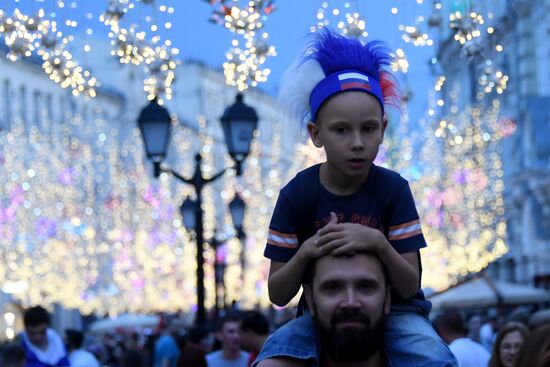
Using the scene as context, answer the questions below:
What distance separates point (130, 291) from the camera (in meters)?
88.9

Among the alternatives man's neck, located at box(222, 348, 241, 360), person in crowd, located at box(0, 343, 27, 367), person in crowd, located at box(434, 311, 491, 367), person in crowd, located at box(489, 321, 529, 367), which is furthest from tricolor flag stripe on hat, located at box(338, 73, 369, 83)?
man's neck, located at box(222, 348, 241, 360)

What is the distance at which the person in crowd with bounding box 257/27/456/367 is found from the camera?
5.08 meters

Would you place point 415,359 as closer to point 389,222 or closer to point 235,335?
point 389,222

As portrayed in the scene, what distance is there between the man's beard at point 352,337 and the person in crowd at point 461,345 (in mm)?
6984

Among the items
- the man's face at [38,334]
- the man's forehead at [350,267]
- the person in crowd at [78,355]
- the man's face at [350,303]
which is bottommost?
the person in crowd at [78,355]

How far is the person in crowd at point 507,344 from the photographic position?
33.7 ft

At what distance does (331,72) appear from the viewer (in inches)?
208

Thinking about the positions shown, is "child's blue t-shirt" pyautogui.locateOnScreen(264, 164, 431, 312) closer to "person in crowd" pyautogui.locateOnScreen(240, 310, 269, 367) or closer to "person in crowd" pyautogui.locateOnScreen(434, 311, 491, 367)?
"person in crowd" pyautogui.locateOnScreen(434, 311, 491, 367)

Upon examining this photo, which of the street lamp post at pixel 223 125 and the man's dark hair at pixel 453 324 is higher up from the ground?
the street lamp post at pixel 223 125

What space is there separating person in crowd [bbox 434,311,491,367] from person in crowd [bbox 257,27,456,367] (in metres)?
6.71

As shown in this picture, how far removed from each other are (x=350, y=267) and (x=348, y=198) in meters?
0.34

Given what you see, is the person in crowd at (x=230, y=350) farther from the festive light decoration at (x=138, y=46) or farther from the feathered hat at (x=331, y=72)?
the feathered hat at (x=331, y=72)

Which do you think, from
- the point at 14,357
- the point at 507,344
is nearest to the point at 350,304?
the point at 507,344

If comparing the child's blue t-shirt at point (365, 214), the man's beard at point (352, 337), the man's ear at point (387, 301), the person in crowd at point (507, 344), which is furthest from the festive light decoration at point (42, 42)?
the man's beard at point (352, 337)
